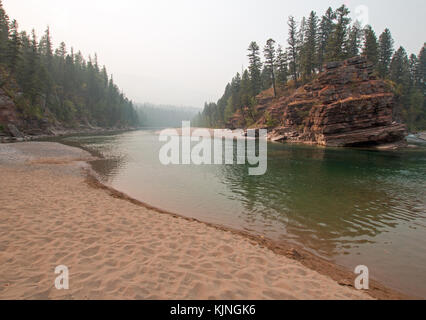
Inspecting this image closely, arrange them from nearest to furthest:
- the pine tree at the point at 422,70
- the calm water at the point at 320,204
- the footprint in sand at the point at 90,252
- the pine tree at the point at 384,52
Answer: the footprint in sand at the point at 90,252 → the calm water at the point at 320,204 → the pine tree at the point at 384,52 → the pine tree at the point at 422,70

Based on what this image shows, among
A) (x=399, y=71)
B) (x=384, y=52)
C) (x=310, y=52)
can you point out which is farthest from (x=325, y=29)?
(x=399, y=71)

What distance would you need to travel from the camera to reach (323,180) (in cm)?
1870

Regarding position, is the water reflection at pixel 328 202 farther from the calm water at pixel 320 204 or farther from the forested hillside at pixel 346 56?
the forested hillside at pixel 346 56

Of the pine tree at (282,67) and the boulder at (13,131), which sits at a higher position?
the pine tree at (282,67)

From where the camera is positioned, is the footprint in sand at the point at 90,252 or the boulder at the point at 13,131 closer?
the footprint in sand at the point at 90,252

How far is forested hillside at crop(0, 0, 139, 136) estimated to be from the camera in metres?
53.2

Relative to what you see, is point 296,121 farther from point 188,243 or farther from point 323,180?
point 188,243

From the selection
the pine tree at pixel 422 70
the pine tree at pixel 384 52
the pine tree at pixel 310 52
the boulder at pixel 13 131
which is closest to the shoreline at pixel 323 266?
the boulder at pixel 13 131

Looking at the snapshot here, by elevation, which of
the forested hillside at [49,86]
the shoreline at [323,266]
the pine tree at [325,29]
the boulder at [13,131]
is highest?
the pine tree at [325,29]

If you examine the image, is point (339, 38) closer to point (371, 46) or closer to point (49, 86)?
point (371, 46)

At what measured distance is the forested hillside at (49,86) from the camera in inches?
2093

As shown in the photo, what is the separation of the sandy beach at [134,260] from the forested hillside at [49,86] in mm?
54384

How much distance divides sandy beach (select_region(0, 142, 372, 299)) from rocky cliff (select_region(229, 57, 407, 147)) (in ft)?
155

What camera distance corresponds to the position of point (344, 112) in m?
45.2
